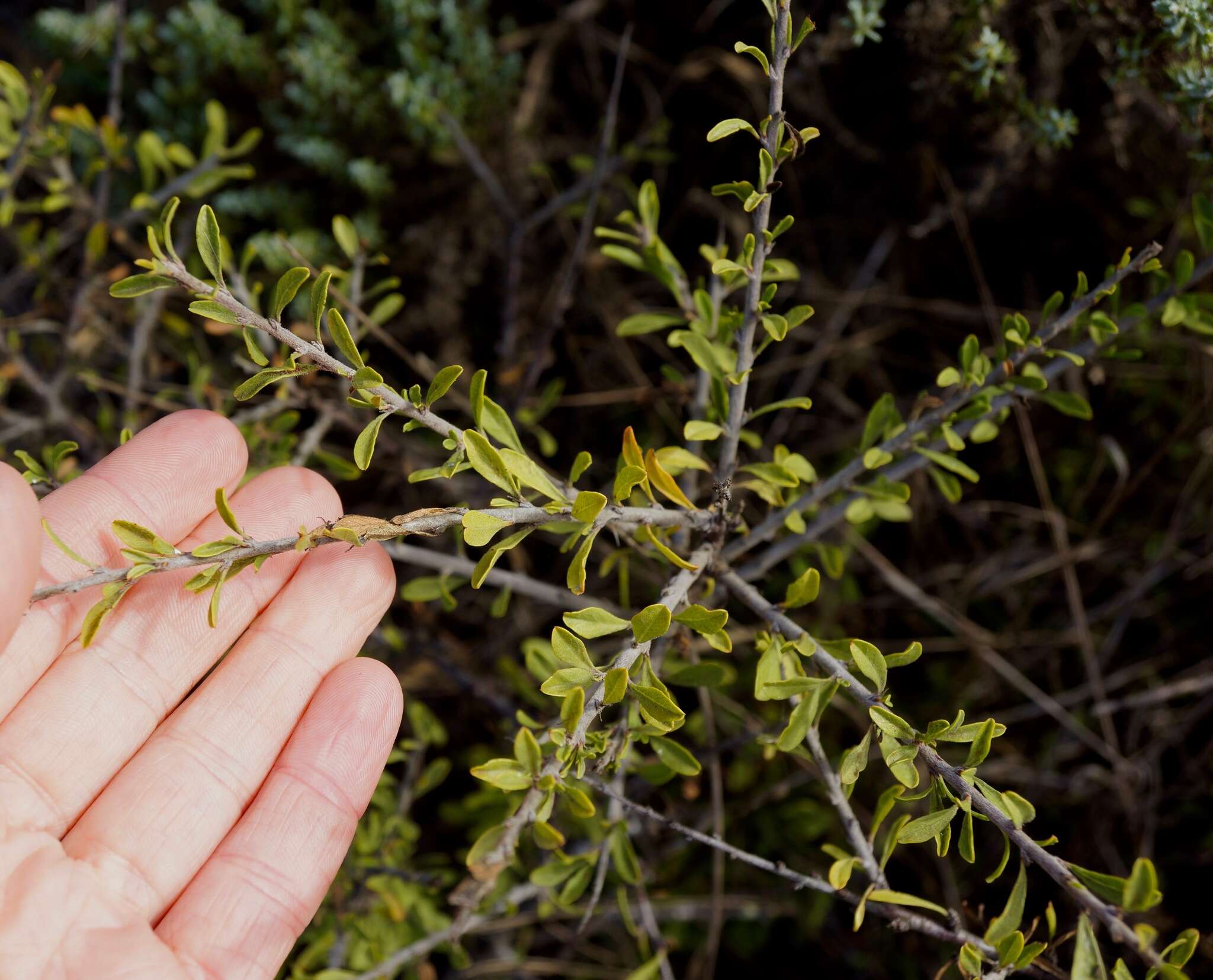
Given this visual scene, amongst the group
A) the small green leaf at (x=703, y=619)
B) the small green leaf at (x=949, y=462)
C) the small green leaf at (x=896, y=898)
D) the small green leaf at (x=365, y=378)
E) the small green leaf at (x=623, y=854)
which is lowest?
the small green leaf at (x=623, y=854)

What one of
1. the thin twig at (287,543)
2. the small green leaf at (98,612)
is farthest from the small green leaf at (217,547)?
the small green leaf at (98,612)

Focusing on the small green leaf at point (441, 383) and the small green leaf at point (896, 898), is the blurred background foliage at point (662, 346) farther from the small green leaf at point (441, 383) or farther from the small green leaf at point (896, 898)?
the small green leaf at point (441, 383)

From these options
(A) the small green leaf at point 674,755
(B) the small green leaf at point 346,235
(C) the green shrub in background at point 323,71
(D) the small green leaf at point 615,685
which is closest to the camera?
(D) the small green leaf at point 615,685

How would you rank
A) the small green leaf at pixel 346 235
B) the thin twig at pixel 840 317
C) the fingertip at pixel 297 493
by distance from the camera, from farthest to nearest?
1. the thin twig at pixel 840 317
2. the small green leaf at pixel 346 235
3. the fingertip at pixel 297 493

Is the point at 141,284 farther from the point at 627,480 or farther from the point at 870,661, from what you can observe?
the point at 870,661

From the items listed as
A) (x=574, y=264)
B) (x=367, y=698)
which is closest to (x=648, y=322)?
(x=574, y=264)

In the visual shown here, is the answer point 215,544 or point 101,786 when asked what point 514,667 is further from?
point 215,544

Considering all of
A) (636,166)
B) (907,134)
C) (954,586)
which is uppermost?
A: (907,134)

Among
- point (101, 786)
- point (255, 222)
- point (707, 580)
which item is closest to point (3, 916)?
point (101, 786)
